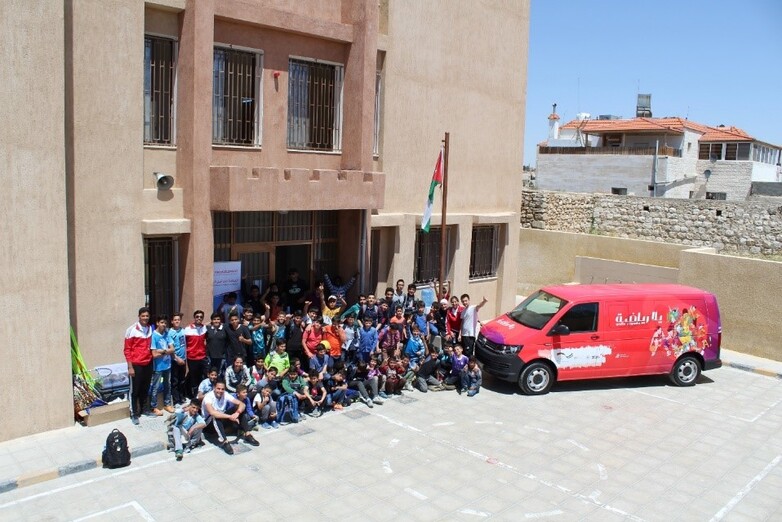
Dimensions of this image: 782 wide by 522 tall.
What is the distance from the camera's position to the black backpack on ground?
9508 millimetres

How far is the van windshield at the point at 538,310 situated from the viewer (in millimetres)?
13641

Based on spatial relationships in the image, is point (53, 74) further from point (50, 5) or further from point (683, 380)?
point (683, 380)

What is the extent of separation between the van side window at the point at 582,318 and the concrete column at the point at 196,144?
6.60 m

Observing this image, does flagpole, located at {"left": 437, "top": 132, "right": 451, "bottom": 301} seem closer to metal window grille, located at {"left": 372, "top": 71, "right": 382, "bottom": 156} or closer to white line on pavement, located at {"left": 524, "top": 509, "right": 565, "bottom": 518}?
metal window grille, located at {"left": 372, "top": 71, "right": 382, "bottom": 156}

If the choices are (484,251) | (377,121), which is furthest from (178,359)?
(484,251)

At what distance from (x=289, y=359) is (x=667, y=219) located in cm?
1571

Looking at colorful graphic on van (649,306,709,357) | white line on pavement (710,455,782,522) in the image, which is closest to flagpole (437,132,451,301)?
colorful graphic on van (649,306,709,357)

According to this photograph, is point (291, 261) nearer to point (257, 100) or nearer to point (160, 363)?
point (257, 100)

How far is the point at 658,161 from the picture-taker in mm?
32156

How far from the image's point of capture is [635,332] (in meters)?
13.9

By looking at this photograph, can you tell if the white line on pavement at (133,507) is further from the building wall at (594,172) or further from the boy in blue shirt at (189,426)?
the building wall at (594,172)

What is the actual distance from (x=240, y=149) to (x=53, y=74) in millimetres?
3964

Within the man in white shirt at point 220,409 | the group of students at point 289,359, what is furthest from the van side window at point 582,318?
the man in white shirt at point 220,409

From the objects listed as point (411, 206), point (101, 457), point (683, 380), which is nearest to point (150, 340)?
point (101, 457)
